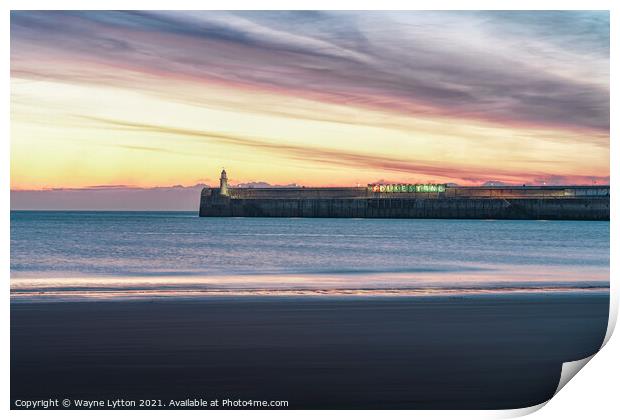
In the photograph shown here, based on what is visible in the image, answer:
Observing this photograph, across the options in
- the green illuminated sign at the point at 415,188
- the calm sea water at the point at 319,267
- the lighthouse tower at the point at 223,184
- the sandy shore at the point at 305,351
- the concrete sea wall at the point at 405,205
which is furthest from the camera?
the lighthouse tower at the point at 223,184

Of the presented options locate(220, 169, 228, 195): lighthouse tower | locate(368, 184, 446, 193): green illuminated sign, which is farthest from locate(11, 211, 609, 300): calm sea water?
locate(220, 169, 228, 195): lighthouse tower

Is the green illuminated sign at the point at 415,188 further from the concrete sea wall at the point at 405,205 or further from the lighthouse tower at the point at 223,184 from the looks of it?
the lighthouse tower at the point at 223,184

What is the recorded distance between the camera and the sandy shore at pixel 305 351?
23.2ft

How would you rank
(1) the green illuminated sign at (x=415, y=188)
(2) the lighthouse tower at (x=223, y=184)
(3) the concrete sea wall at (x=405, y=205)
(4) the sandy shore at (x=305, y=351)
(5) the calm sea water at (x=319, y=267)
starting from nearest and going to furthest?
(4) the sandy shore at (x=305, y=351), (5) the calm sea water at (x=319, y=267), (3) the concrete sea wall at (x=405, y=205), (1) the green illuminated sign at (x=415, y=188), (2) the lighthouse tower at (x=223, y=184)

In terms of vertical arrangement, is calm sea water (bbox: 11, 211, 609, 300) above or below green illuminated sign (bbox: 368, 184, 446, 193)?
below

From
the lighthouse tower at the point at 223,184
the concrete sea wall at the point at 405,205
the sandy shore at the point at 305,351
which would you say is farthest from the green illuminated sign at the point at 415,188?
the sandy shore at the point at 305,351

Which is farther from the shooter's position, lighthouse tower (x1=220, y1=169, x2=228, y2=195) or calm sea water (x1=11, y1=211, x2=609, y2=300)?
lighthouse tower (x1=220, y1=169, x2=228, y2=195)

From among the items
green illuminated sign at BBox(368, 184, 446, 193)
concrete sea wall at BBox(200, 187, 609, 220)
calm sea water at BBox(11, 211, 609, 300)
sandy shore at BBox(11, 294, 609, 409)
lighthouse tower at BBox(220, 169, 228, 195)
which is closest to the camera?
sandy shore at BBox(11, 294, 609, 409)

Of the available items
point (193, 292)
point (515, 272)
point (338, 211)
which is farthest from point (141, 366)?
point (338, 211)

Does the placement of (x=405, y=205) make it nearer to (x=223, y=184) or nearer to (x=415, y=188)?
(x=415, y=188)

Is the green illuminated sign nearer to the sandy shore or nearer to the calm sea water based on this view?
the calm sea water

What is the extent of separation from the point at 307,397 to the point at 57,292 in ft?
22.3

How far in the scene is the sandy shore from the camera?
7.08 meters
